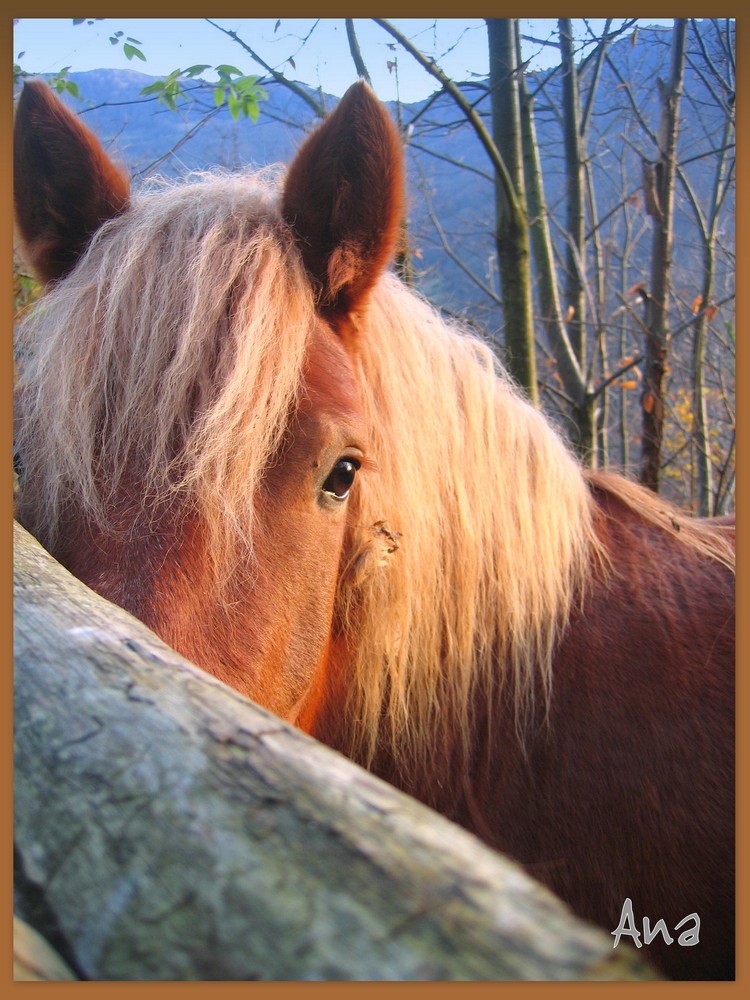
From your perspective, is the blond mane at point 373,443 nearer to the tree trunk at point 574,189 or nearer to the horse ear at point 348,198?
the horse ear at point 348,198

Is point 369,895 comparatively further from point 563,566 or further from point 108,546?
point 563,566

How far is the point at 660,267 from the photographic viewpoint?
3895mm

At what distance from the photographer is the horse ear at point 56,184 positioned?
4.88 feet

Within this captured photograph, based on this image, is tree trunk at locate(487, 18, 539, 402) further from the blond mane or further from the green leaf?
the green leaf

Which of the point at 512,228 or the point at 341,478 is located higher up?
the point at 512,228

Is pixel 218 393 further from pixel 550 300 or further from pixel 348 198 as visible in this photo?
pixel 550 300

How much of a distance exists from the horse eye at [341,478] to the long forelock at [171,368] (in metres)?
0.14

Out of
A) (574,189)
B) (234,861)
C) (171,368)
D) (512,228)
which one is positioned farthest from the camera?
(574,189)

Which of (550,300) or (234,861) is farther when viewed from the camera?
(550,300)

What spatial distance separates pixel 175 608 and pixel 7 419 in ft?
1.71

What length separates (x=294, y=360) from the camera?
1351 millimetres

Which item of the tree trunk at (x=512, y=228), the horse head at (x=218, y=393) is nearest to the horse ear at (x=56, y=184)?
the horse head at (x=218, y=393)

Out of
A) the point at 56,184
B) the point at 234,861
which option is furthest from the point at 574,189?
the point at 234,861

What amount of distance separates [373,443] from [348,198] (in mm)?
529
